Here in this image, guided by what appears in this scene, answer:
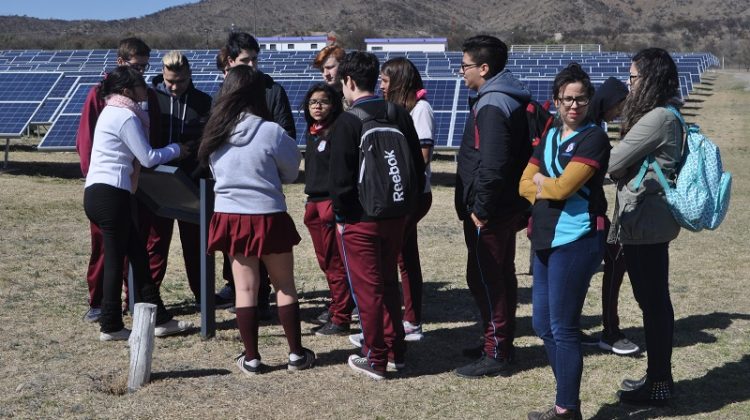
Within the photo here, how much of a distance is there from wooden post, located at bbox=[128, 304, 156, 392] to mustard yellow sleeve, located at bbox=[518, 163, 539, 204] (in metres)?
1.91

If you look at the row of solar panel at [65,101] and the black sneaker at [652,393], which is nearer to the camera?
the black sneaker at [652,393]

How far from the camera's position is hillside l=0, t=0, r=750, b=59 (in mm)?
109000

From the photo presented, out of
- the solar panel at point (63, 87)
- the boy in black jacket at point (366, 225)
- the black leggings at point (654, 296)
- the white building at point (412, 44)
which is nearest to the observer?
the black leggings at point (654, 296)

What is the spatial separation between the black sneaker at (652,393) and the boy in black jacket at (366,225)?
125cm

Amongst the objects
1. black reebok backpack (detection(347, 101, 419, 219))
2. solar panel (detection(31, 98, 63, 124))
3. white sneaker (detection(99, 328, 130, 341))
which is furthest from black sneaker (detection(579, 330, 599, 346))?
solar panel (detection(31, 98, 63, 124))

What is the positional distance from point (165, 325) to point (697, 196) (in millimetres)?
3189

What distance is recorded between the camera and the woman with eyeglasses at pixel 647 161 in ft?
13.6

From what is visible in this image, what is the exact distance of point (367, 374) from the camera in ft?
16.3

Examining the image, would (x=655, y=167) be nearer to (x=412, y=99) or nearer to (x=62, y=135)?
(x=412, y=99)

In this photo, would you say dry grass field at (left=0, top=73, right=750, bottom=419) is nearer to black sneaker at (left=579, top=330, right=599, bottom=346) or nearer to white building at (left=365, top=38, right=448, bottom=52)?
black sneaker at (left=579, top=330, right=599, bottom=346)

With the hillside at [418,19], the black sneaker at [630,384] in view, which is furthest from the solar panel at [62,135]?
the hillside at [418,19]

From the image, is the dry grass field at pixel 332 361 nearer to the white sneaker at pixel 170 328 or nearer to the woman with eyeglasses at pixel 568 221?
the white sneaker at pixel 170 328

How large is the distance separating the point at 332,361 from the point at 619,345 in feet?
5.40

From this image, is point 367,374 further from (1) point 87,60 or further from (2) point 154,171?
(1) point 87,60
